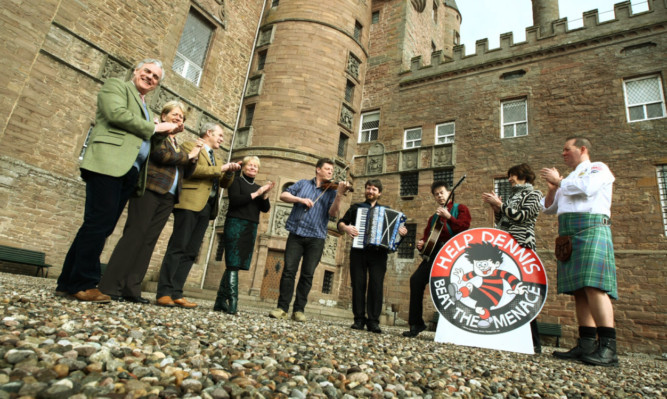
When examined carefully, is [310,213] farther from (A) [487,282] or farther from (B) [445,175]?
(B) [445,175]

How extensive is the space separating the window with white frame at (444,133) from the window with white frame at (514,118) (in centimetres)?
201

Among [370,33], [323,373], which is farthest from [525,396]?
[370,33]

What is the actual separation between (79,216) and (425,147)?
12.8 meters

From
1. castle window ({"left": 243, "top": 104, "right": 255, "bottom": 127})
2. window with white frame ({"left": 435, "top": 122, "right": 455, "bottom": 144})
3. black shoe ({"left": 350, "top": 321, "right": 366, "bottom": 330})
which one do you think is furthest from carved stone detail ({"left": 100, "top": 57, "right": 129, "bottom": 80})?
window with white frame ({"left": 435, "top": 122, "right": 455, "bottom": 144})

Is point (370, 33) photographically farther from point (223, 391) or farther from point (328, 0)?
point (223, 391)

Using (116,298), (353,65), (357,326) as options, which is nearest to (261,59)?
(353,65)

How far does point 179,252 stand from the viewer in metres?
3.70

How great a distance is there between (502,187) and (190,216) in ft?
40.2

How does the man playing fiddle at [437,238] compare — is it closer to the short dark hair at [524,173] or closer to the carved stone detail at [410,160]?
the short dark hair at [524,173]

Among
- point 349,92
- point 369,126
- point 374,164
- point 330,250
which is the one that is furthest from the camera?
point 369,126

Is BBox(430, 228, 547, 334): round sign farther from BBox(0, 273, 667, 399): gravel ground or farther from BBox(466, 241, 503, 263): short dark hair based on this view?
BBox(0, 273, 667, 399): gravel ground

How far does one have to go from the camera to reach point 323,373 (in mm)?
1574

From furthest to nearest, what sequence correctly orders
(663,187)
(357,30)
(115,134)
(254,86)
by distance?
(357,30)
(254,86)
(663,187)
(115,134)

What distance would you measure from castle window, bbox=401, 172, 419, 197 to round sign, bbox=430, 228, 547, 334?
11.0 metres
